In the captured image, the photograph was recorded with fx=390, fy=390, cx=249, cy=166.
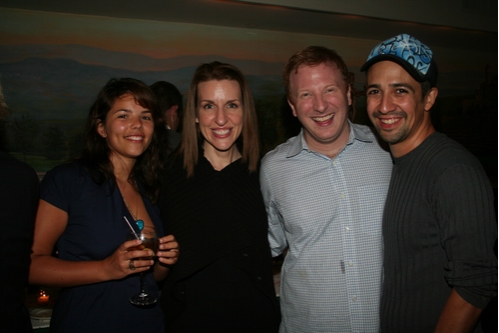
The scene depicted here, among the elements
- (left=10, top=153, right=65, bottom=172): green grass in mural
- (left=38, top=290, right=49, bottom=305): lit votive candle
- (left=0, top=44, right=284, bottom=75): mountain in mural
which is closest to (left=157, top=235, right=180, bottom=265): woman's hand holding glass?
(left=38, top=290, right=49, bottom=305): lit votive candle

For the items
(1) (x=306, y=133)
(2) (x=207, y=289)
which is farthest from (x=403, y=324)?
(1) (x=306, y=133)

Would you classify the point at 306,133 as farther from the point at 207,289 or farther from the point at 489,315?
the point at 489,315

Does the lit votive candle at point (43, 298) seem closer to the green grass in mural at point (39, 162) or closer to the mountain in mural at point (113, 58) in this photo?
the green grass in mural at point (39, 162)

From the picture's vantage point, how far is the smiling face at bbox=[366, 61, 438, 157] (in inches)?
68.7

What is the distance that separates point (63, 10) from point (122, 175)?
3.60 metres

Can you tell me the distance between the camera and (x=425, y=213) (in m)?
1.60

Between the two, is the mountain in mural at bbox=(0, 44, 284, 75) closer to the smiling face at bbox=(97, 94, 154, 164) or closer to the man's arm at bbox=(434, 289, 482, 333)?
the smiling face at bbox=(97, 94, 154, 164)

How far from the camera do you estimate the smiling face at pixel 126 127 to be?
2.11m

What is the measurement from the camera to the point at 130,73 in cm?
530

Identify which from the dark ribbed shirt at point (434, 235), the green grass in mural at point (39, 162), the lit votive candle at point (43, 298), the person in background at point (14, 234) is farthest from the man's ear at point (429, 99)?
the green grass in mural at point (39, 162)

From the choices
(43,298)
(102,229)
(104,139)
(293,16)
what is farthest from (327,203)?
(293,16)

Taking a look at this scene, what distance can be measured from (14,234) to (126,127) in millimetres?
840

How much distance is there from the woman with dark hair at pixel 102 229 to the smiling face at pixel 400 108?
1.16m

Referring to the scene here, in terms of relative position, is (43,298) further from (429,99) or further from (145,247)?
(429,99)
